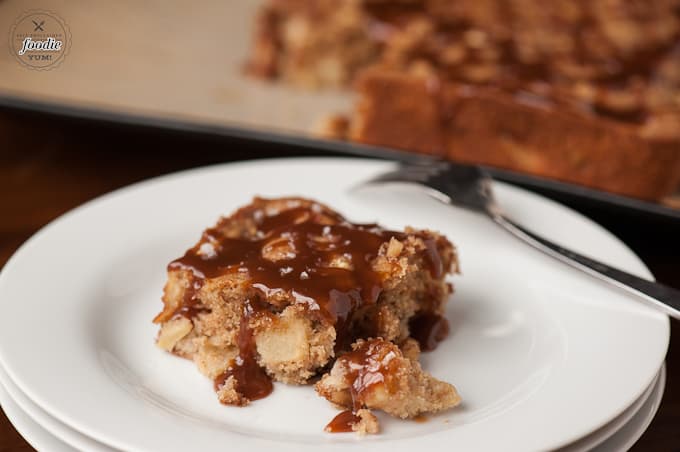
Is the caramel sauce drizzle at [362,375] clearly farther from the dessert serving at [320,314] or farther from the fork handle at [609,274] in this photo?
the fork handle at [609,274]

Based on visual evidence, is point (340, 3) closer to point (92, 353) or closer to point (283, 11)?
point (283, 11)

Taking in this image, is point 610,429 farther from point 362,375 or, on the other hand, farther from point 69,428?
point 69,428

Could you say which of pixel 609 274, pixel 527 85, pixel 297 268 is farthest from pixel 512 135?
pixel 297 268

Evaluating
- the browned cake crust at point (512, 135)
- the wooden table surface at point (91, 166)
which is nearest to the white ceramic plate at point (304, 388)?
the wooden table surface at point (91, 166)

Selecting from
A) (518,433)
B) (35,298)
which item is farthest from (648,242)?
(35,298)

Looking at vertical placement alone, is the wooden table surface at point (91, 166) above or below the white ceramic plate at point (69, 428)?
below

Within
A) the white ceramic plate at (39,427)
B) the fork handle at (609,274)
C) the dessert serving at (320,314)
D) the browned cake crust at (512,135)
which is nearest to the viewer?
the white ceramic plate at (39,427)

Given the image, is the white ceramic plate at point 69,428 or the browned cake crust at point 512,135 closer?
the white ceramic plate at point 69,428
